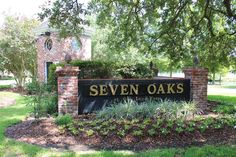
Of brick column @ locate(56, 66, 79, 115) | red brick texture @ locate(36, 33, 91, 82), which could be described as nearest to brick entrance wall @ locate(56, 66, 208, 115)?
brick column @ locate(56, 66, 79, 115)

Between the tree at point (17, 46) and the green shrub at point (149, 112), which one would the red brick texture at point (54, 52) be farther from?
the green shrub at point (149, 112)

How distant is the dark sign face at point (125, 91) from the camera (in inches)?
381

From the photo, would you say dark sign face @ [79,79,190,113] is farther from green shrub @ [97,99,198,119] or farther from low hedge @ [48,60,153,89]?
low hedge @ [48,60,153,89]

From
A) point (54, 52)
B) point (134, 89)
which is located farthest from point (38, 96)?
point (54, 52)

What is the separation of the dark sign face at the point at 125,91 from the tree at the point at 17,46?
39.4ft

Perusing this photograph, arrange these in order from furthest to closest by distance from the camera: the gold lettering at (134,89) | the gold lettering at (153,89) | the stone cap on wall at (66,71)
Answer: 1. the gold lettering at (153,89)
2. the gold lettering at (134,89)
3. the stone cap on wall at (66,71)

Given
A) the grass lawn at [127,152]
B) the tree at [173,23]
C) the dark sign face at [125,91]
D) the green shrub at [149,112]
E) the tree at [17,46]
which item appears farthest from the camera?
the tree at [17,46]

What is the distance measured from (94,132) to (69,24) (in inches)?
158

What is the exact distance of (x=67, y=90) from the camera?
9.23 metres

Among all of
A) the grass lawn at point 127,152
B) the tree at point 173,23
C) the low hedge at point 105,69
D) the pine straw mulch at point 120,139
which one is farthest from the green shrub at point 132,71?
the grass lawn at point 127,152

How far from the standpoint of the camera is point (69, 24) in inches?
376

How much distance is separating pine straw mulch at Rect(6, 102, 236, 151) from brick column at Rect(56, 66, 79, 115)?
1.82 m

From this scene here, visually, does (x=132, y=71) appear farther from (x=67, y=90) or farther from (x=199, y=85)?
(x=67, y=90)

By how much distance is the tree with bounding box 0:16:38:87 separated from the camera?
2130 centimetres
